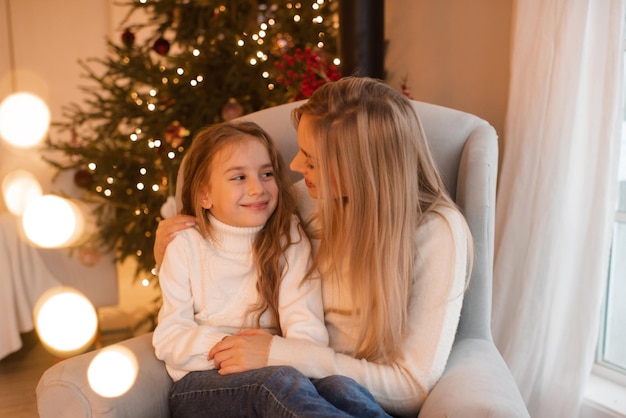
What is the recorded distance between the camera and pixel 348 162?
1.27m

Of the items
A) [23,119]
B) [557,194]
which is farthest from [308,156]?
[23,119]

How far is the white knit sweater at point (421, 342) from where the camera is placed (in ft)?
3.97

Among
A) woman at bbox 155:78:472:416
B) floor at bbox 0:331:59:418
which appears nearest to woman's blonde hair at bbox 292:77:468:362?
woman at bbox 155:78:472:416

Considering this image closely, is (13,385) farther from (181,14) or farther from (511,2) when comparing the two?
(511,2)

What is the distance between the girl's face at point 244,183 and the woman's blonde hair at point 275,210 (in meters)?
0.02

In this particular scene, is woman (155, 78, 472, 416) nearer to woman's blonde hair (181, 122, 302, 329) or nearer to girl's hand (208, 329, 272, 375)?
girl's hand (208, 329, 272, 375)

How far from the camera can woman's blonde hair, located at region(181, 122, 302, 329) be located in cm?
143

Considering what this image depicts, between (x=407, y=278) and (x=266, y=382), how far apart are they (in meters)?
0.34

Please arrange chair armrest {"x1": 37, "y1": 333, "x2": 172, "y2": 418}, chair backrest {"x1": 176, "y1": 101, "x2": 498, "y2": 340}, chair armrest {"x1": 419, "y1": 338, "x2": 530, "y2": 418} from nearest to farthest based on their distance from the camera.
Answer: chair armrest {"x1": 419, "y1": 338, "x2": 530, "y2": 418}, chair armrest {"x1": 37, "y1": 333, "x2": 172, "y2": 418}, chair backrest {"x1": 176, "y1": 101, "x2": 498, "y2": 340}

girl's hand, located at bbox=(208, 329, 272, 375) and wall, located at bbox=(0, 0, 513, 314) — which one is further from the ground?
wall, located at bbox=(0, 0, 513, 314)

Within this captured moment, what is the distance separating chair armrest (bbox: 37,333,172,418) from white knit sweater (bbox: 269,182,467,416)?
270 millimetres

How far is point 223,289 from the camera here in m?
1.44

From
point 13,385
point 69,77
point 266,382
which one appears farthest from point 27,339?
point 69,77

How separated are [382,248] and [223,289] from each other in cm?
41
